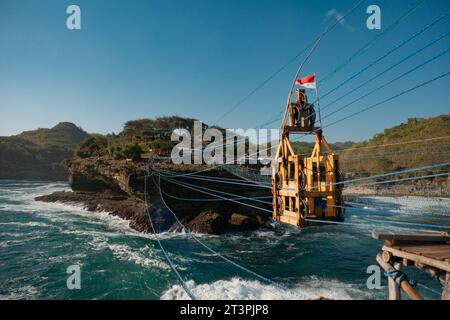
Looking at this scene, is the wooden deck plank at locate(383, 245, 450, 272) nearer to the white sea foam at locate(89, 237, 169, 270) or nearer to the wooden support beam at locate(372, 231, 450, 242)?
the wooden support beam at locate(372, 231, 450, 242)

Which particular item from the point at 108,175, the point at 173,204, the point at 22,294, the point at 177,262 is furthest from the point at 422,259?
the point at 108,175

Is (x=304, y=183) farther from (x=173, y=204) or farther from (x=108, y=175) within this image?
(x=108, y=175)

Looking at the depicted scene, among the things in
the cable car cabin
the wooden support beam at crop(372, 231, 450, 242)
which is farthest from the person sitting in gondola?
the wooden support beam at crop(372, 231, 450, 242)

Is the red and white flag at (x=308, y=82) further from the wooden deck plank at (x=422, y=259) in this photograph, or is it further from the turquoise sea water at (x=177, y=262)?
the wooden deck plank at (x=422, y=259)

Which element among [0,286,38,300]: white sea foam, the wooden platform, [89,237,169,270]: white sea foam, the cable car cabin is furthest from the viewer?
[89,237,169,270]: white sea foam

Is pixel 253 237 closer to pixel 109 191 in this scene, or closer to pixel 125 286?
pixel 125 286

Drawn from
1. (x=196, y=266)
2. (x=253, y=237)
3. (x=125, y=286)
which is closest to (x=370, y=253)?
(x=253, y=237)

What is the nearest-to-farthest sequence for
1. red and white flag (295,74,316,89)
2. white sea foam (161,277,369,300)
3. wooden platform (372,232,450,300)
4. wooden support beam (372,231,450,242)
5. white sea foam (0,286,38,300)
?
wooden platform (372,232,450,300) → wooden support beam (372,231,450,242) → red and white flag (295,74,316,89) → white sea foam (0,286,38,300) → white sea foam (161,277,369,300)
